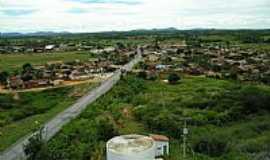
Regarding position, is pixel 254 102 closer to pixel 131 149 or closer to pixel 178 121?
pixel 178 121

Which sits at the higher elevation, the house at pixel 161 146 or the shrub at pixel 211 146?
the house at pixel 161 146

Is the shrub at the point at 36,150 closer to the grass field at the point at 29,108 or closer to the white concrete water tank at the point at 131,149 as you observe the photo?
the white concrete water tank at the point at 131,149

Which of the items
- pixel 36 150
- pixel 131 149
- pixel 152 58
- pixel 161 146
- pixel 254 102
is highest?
pixel 131 149

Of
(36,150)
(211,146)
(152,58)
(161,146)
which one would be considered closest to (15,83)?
(36,150)

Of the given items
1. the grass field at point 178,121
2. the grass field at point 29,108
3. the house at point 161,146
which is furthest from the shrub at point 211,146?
the grass field at point 29,108

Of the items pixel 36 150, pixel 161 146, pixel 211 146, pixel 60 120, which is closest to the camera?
pixel 36 150
